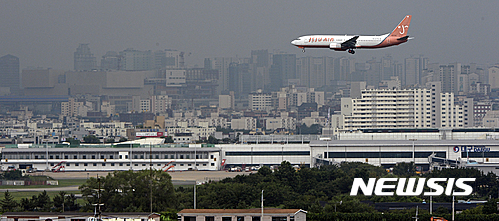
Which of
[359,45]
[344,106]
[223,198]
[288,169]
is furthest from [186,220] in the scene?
[344,106]

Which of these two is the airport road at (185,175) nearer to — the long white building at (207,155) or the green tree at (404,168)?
the long white building at (207,155)

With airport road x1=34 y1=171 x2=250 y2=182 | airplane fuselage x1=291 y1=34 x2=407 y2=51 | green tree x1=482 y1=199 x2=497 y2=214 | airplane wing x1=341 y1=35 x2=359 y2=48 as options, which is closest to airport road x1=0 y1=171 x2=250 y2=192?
airport road x1=34 y1=171 x2=250 y2=182

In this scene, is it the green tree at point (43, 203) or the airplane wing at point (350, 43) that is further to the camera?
the green tree at point (43, 203)

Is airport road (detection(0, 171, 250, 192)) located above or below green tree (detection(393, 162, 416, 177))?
below

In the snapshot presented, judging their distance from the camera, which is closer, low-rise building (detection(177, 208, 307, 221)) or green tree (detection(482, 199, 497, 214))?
low-rise building (detection(177, 208, 307, 221))

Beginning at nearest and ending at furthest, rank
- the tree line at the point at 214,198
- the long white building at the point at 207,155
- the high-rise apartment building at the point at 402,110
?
1. the tree line at the point at 214,198
2. the long white building at the point at 207,155
3. the high-rise apartment building at the point at 402,110

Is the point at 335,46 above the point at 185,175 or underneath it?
above

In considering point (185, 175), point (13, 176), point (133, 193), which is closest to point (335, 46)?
point (133, 193)

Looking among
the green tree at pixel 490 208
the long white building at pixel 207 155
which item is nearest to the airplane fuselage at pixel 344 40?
the green tree at pixel 490 208

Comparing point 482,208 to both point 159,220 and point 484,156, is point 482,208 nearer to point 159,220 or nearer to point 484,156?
point 159,220

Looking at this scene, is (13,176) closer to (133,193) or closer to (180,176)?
(180,176)

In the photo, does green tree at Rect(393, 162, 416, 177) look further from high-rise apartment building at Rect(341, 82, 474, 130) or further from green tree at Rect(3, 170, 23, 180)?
high-rise apartment building at Rect(341, 82, 474, 130)
